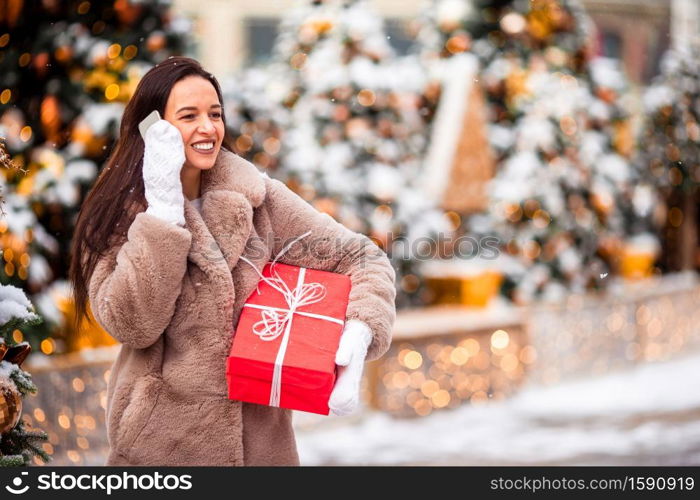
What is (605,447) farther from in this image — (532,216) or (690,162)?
(690,162)

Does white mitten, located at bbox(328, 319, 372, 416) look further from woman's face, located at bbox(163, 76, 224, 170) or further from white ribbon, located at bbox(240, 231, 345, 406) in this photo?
woman's face, located at bbox(163, 76, 224, 170)

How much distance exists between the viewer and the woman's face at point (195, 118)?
2582 mm

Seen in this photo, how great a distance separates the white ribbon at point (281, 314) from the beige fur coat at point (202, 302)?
0.19 ft

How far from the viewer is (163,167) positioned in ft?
8.23

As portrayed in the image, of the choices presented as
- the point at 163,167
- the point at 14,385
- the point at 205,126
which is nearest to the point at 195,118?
the point at 205,126

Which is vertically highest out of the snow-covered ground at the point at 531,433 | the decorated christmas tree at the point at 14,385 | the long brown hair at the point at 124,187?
the long brown hair at the point at 124,187

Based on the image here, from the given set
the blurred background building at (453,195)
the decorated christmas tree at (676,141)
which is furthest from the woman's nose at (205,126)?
the decorated christmas tree at (676,141)

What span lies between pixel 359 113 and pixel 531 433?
8.32 feet

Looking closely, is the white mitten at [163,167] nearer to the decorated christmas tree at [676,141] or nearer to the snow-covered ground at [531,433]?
the snow-covered ground at [531,433]

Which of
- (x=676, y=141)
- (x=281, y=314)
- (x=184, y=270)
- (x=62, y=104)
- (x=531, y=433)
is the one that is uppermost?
(x=676, y=141)

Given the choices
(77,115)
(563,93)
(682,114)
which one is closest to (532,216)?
(563,93)

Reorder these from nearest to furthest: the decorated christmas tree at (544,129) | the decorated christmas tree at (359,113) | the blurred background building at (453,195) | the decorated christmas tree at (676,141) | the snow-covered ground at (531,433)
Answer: the blurred background building at (453,195) < the snow-covered ground at (531,433) < the decorated christmas tree at (359,113) < the decorated christmas tree at (544,129) < the decorated christmas tree at (676,141)

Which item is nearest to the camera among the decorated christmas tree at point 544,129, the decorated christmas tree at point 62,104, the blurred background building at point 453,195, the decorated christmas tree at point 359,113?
the decorated christmas tree at point 62,104

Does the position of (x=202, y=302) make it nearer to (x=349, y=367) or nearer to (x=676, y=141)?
(x=349, y=367)
